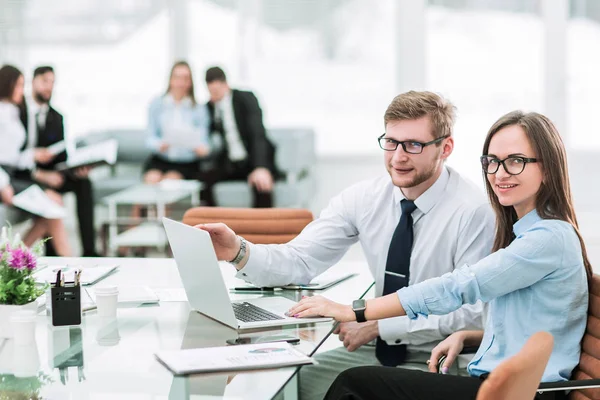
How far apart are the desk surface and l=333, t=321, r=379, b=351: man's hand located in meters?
0.08

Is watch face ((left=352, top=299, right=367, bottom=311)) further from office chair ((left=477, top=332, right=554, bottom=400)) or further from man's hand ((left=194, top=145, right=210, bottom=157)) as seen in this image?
man's hand ((left=194, top=145, right=210, bottom=157))

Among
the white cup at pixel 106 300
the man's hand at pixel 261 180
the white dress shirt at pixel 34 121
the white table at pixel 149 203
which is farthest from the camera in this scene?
the man's hand at pixel 261 180

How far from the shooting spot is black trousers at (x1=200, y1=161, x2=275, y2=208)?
22.4 ft

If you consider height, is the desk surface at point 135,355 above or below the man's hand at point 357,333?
above

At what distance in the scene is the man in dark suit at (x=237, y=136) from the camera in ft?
22.7

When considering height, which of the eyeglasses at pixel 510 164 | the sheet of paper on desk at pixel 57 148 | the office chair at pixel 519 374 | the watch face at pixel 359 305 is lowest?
the watch face at pixel 359 305

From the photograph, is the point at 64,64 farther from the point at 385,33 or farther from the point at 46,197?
the point at 385,33

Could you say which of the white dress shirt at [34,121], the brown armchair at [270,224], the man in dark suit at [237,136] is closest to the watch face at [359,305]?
the brown armchair at [270,224]

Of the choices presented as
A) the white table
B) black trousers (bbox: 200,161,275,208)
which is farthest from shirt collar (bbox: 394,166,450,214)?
black trousers (bbox: 200,161,275,208)

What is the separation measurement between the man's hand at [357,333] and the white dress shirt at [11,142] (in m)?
4.55

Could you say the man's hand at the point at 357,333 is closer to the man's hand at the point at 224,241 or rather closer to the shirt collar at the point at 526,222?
the man's hand at the point at 224,241

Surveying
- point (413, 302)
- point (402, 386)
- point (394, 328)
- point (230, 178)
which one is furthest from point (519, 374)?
point (230, 178)

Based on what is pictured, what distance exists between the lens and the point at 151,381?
1866mm

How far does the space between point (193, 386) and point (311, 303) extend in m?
0.57
